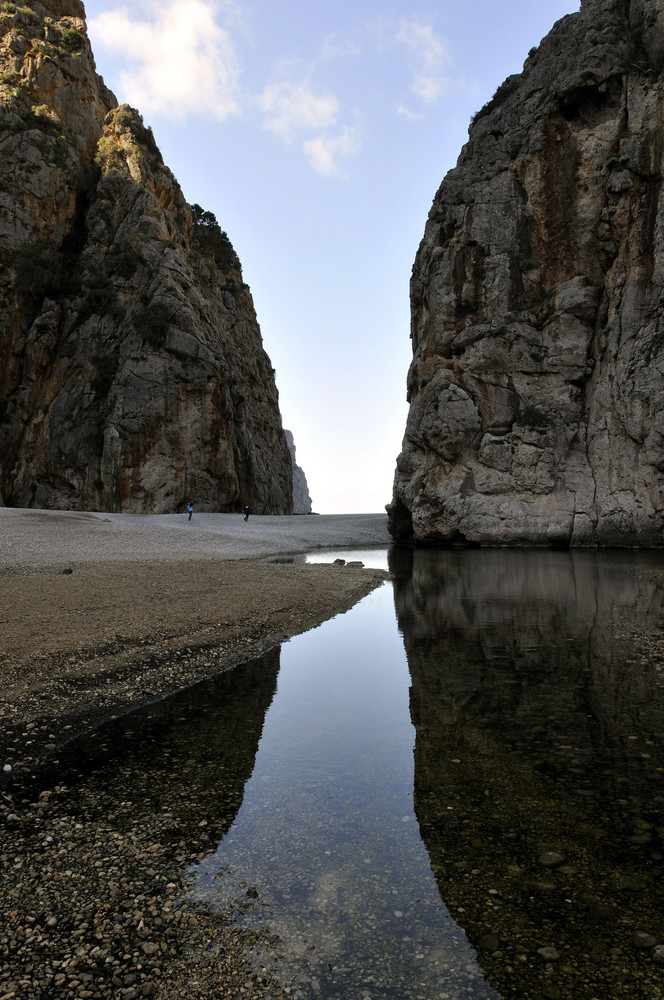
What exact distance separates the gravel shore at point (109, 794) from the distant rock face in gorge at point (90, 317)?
110 ft

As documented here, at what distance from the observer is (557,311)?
39.6m

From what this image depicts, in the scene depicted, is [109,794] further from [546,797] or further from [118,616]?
[118,616]

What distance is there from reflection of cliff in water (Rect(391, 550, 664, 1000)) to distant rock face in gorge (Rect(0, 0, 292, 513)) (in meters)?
47.1

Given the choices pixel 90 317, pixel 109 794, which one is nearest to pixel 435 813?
pixel 109 794

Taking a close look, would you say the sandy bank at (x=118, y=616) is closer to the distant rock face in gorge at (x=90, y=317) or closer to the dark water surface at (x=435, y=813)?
the dark water surface at (x=435, y=813)

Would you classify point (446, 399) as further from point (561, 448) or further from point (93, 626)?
point (93, 626)

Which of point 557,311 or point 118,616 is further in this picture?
point 557,311

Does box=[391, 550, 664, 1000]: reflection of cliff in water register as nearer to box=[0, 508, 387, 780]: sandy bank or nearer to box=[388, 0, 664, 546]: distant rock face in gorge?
box=[0, 508, 387, 780]: sandy bank

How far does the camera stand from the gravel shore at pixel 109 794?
10.7 ft

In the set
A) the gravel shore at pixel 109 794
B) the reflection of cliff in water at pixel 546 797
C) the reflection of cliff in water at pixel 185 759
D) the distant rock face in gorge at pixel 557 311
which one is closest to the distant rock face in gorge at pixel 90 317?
the distant rock face in gorge at pixel 557 311

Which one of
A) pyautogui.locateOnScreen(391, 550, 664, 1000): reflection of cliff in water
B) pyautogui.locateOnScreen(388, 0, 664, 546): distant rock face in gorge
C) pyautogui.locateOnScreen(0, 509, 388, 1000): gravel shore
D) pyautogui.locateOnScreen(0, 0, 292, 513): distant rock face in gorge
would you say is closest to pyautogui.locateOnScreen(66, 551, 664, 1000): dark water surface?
pyautogui.locateOnScreen(391, 550, 664, 1000): reflection of cliff in water

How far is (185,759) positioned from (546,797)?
3.61 m

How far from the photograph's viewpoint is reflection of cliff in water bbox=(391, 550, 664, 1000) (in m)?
3.41

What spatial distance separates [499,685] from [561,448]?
3213 centimetres
